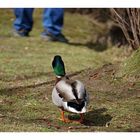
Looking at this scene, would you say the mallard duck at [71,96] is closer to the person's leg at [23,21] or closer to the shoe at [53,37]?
the shoe at [53,37]

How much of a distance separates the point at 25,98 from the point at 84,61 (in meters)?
2.77

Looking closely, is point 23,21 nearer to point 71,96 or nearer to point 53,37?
point 53,37

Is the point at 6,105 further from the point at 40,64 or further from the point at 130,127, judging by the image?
the point at 40,64

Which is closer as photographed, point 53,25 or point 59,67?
point 59,67

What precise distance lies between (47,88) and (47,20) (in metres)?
4.17

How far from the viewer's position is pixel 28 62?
8758 millimetres

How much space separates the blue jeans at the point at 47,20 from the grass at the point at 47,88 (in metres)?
0.25

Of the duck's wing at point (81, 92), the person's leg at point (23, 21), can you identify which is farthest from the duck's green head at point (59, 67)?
the person's leg at point (23, 21)

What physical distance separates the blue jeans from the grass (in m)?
0.25

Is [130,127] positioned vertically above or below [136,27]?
below

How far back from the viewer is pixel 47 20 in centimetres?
1095

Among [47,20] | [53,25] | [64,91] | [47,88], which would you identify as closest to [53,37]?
[53,25]

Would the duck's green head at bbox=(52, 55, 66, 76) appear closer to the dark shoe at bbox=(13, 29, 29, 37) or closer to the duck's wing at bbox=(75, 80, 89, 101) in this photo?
the duck's wing at bbox=(75, 80, 89, 101)

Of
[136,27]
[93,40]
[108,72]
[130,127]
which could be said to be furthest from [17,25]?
[130,127]
